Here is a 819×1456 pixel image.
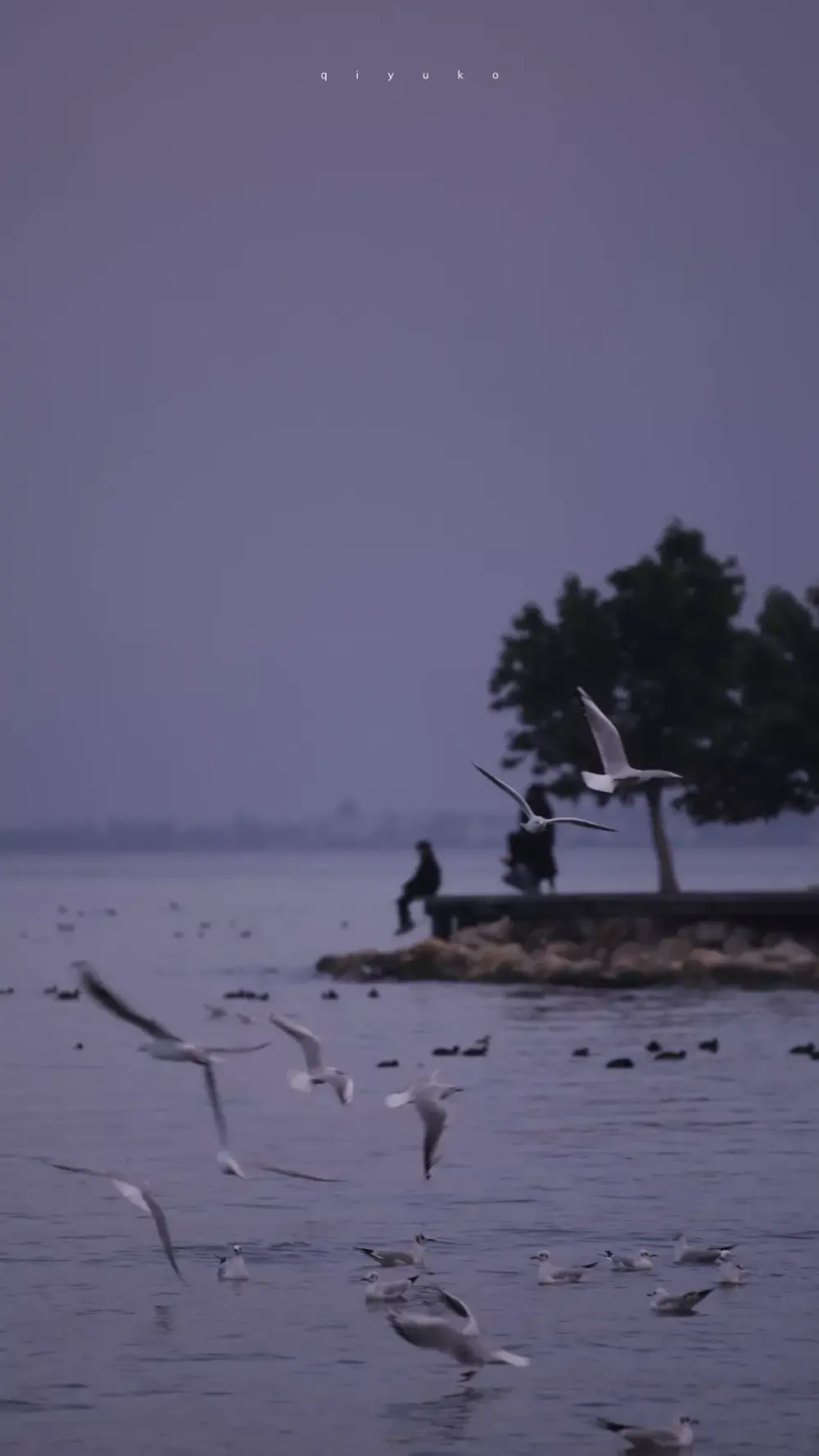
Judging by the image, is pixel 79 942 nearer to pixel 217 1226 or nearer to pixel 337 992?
pixel 337 992

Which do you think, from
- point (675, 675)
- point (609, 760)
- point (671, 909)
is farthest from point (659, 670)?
point (609, 760)

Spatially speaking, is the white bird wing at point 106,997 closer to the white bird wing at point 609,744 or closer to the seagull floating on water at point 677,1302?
the seagull floating on water at point 677,1302

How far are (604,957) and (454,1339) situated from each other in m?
30.7

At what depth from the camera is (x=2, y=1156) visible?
936 inches

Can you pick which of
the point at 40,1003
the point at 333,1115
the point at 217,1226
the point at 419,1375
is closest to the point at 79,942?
the point at 40,1003

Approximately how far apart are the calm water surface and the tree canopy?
52.3 ft

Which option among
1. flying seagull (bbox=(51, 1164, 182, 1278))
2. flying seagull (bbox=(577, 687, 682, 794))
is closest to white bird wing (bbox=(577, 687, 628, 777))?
flying seagull (bbox=(577, 687, 682, 794))

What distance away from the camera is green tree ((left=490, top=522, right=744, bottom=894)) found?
53.6 meters

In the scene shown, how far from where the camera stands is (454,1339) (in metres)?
14.4

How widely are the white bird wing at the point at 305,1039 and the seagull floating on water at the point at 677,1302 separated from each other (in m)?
3.34

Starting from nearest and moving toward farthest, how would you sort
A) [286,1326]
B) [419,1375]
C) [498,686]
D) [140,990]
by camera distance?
[419,1375] → [286,1326] → [140,990] → [498,686]

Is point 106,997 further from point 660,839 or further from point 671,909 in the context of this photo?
point 660,839

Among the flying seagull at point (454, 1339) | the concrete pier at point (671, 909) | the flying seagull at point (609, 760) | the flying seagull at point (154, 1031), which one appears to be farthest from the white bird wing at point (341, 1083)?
the concrete pier at point (671, 909)

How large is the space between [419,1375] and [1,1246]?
4.84 m
